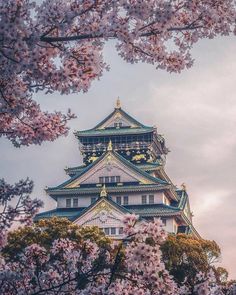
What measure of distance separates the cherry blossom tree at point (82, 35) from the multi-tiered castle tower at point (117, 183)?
4096cm

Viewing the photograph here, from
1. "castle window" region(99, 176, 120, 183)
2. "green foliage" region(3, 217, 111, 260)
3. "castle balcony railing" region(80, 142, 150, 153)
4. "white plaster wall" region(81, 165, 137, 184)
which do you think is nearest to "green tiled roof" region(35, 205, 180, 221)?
"white plaster wall" region(81, 165, 137, 184)

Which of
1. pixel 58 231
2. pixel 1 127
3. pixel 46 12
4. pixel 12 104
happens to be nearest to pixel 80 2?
pixel 46 12

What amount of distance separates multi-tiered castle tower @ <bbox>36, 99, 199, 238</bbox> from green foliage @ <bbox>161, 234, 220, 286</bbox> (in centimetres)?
950

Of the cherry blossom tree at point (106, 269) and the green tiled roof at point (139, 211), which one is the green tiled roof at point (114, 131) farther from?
the cherry blossom tree at point (106, 269)

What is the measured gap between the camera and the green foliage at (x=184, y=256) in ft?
116

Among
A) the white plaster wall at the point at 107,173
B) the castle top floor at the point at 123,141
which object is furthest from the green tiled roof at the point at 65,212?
the castle top floor at the point at 123,141

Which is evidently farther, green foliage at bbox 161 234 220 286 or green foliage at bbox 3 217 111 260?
green foliage at bbox 161 234 220 286

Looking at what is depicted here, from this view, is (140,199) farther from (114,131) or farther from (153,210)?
(114,131)

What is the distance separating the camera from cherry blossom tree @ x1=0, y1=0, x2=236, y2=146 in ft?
19.9

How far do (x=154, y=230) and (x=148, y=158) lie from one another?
178 feet

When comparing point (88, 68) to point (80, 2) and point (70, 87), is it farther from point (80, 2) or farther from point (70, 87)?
point (80, 2)

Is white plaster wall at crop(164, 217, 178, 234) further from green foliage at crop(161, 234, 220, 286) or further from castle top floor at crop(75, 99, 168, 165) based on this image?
green foliage at crop(161, 234, 220, 286)

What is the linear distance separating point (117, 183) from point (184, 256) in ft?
65.4

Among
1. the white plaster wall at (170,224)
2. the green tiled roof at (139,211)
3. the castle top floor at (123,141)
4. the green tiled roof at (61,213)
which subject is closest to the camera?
the green tiled roof at (139,211)
